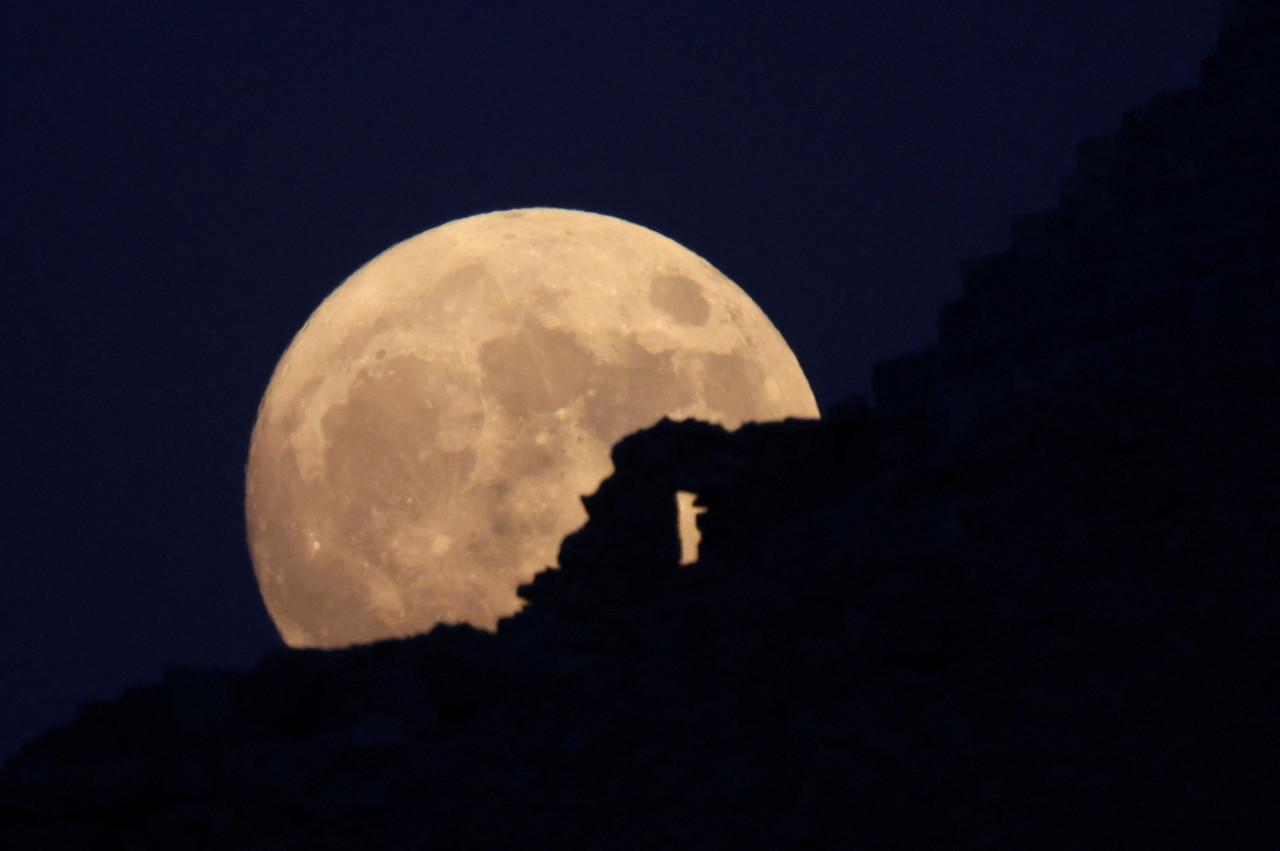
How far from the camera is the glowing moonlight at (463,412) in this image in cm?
1330

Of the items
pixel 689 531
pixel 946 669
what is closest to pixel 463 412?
pixel 689 531

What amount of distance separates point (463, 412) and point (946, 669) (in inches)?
359

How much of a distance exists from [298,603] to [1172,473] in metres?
10.8

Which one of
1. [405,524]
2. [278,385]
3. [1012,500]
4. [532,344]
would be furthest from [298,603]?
[1012,500]

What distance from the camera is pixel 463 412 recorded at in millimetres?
13344

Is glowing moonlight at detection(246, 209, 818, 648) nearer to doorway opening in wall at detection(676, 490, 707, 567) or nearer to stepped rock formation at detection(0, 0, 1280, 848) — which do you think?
doorway opening in wall at detection(676, 490, 707, 567)

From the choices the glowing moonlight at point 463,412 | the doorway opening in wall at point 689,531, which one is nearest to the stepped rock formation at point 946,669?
the doorway opening in wall at point 689,531

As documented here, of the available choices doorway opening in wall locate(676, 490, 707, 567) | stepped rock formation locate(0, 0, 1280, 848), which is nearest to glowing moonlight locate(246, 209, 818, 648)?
doorway opening in wall locate(676, 490, 707, 567)

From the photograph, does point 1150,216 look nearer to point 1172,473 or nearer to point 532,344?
point 1172,473

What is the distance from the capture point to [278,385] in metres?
15.2

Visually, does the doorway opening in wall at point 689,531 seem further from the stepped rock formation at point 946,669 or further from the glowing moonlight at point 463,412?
the stepped rock formation at point 946,669

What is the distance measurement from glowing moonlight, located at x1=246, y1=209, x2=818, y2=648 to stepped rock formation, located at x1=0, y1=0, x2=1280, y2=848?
424 centimetres

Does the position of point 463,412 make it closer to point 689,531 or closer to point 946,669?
point 689,531

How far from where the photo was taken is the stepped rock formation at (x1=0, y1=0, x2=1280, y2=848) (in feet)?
14.0
